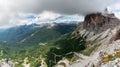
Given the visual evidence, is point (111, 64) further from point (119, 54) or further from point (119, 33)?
point (119, 33)

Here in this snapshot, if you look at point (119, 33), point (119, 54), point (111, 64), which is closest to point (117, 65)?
point (111, 64)

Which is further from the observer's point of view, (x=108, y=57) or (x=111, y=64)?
(x=108, y=57)

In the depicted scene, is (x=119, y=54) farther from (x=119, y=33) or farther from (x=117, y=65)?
(x=119, y=33)

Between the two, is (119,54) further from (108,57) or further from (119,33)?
(119,33)

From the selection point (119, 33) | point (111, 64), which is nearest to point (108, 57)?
point (111, 64)

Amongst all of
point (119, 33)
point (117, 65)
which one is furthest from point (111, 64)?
point (119, 33)

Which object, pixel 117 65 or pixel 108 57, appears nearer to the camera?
pixel 117 65

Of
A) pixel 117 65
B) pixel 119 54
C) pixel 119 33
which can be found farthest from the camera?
pixel 119 33

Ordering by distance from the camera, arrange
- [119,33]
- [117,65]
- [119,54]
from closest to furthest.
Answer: [117,65] < [119,54] < [119,33]
